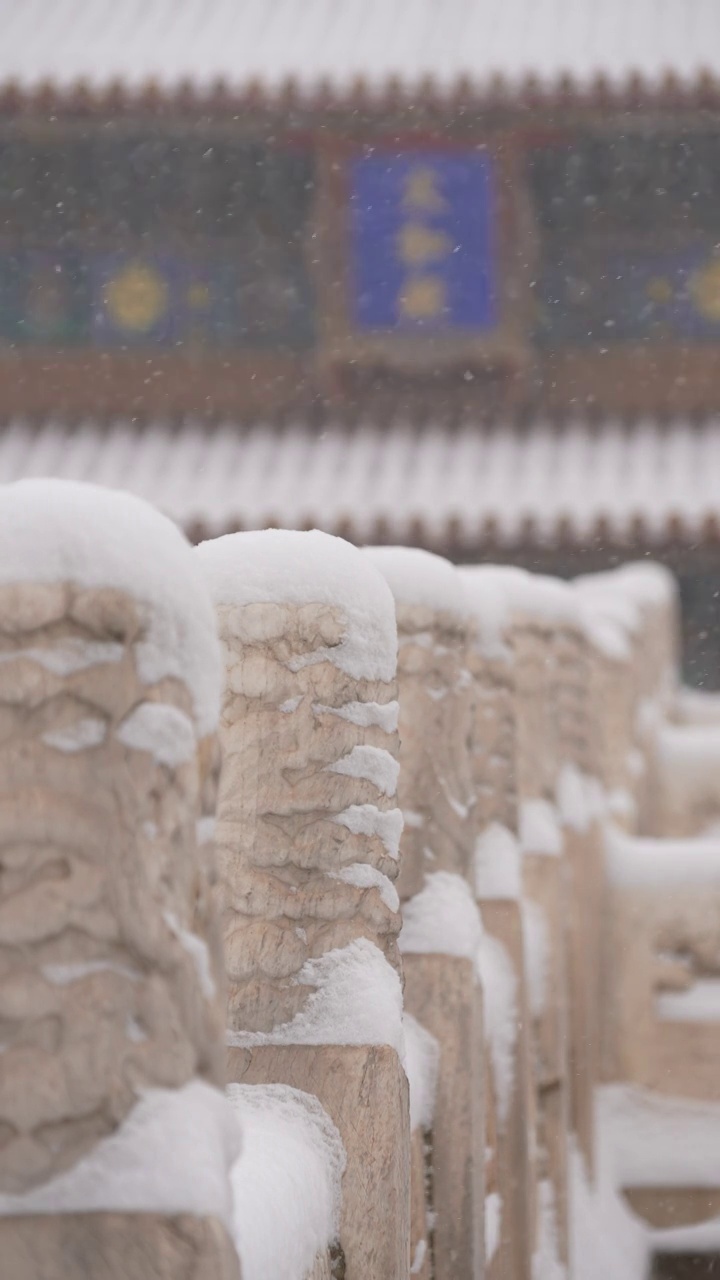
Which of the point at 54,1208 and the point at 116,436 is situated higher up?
the point at 54,1208

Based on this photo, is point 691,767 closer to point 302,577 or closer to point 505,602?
point 505,602

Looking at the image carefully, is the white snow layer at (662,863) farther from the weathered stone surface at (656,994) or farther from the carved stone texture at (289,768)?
the carved stone texture at (289,768)

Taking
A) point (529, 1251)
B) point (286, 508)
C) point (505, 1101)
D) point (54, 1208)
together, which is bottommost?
point (286, 508)

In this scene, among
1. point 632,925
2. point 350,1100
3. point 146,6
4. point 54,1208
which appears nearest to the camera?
point 54,1208

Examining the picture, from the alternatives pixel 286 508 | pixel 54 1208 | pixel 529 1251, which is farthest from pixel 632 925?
pixel 286 508

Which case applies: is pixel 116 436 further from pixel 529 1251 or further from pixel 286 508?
pixel 529 1251

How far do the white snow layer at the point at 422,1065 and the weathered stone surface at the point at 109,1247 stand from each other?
131cm

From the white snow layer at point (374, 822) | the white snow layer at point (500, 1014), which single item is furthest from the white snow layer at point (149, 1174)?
the white snow layer at point (500, 1014)

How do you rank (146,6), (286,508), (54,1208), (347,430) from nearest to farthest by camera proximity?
(54,1208) < (286,508) < (347,430) < (146,6)

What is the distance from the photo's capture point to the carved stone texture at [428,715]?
2.96m

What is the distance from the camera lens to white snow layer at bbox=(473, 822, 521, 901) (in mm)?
3471

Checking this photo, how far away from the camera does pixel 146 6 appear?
39.0 ft

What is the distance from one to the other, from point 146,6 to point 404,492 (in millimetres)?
3486

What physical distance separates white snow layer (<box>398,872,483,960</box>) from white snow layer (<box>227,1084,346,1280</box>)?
0.60m
